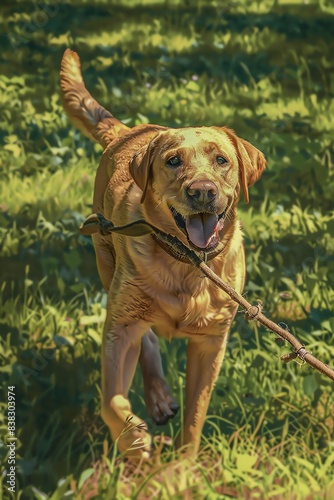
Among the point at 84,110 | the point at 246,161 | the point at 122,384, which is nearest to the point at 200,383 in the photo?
the point at 122,384

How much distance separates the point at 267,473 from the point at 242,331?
1.27 meters

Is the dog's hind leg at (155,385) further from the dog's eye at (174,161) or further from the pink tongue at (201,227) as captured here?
the dog's eye at (174,161)

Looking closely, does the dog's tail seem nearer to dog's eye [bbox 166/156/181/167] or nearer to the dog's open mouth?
dog's eye [bbox 166/156/181/167]

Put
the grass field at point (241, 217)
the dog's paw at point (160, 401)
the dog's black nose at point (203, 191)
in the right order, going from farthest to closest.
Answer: the dog's paw at point (160, 401)
the grass field at point (241, 217)
the dog's black nose at point (203, 191)

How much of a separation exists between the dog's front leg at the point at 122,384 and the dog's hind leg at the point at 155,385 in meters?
0.42

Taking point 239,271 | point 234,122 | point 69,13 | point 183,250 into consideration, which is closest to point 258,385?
point 239,271

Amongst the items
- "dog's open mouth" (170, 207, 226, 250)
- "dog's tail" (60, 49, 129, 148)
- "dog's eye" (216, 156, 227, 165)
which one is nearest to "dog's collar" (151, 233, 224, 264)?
"dog's open mouth" (170, 207, 226, 250)

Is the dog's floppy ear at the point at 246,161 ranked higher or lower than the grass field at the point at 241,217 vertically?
higher

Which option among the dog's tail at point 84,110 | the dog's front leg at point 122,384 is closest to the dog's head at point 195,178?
the dog's front leg at point 122,384

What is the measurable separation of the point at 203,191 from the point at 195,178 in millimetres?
96

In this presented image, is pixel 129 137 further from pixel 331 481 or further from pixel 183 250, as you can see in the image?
pixel 331 481

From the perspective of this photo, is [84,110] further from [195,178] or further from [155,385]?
[195,178]

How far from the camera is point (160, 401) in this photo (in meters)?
5.04

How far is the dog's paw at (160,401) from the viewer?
4.99 meters
